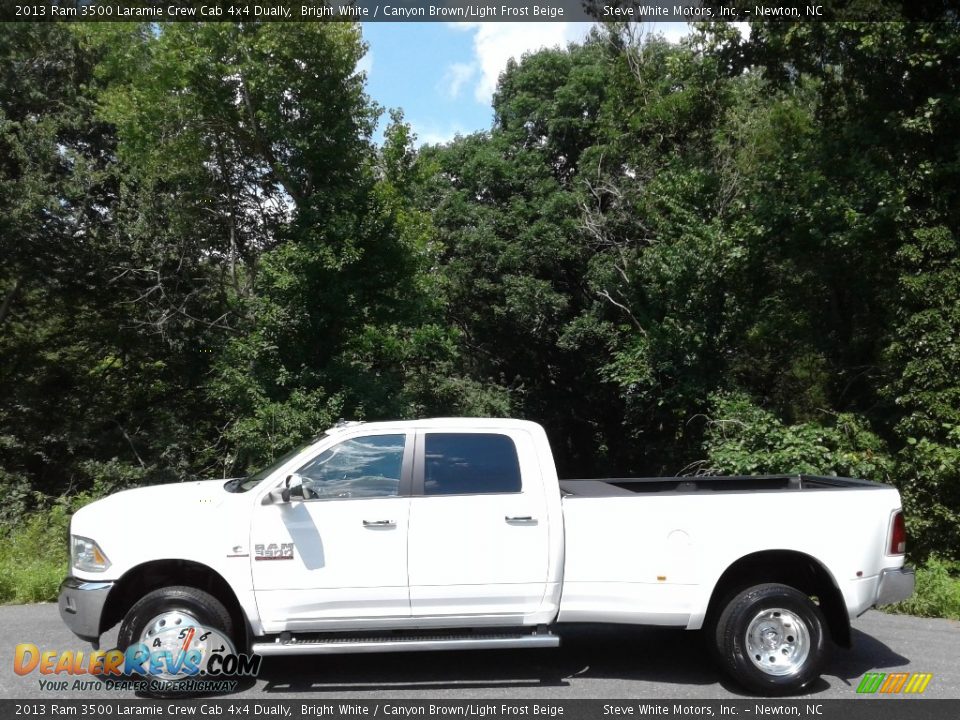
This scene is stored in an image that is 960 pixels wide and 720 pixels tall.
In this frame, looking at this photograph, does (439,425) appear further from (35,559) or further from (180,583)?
(35,559)

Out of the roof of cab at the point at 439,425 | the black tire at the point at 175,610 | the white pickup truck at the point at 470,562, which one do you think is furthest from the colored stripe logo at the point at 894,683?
the black tire at the point at 175,610

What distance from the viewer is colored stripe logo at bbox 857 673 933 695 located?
6094 millimetres

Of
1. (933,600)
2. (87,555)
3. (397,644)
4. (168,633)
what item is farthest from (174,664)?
(933,600)

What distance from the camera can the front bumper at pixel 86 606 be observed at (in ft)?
19.0

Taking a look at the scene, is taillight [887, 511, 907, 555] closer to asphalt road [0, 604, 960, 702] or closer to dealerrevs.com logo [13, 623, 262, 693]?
asphalt road [0, 604, 960, 702]

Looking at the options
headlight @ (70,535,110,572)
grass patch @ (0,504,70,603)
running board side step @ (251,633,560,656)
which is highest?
headlight @ (70,535,110,572)

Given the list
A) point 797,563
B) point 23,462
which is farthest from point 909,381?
point 23,462

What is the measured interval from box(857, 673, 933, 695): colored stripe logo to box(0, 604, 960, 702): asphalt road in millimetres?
67

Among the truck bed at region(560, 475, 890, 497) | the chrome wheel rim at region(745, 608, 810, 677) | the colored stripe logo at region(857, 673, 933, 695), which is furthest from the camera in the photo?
the truck bed at region(560, 475, 890, 497)

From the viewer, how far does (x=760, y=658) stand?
6.00m

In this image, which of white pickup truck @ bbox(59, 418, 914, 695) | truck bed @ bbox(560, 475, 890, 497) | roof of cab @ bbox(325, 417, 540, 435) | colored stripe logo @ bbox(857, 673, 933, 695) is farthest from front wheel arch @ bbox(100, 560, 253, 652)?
colored stripe logo @ bbox(857, 673, 933, 695)

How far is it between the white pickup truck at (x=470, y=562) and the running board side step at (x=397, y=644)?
2 centimetres
